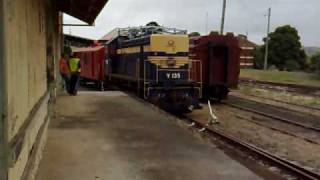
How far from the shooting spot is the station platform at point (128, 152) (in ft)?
27.3

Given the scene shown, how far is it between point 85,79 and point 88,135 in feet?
84.0

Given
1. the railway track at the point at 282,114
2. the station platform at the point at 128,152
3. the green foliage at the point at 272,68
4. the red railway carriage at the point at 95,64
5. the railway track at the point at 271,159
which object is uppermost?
the red railway carriage at the point at 95,64

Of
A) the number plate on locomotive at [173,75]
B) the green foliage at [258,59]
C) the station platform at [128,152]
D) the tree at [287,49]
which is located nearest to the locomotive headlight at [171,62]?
the number plate on locomotive at [173,75]

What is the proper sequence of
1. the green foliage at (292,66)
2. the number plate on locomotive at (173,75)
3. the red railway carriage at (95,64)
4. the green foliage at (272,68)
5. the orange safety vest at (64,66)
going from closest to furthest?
the number plate on locomotive at (173,75) → the orange safety vest at (64,66) → the red railway carriage at (95,64) → the green foliage at (292,66) → the green foliage at (272,68)

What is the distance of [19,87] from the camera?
17.4 ft

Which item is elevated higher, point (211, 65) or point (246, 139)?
point (211, 65)

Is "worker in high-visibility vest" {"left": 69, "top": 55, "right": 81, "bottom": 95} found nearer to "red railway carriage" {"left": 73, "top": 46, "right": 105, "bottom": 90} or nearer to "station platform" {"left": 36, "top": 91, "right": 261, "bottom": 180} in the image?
"station platform" {"left": 36, "top": 91, "right": 261, "bottom": 180}

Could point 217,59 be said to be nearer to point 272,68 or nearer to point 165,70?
point 165,70

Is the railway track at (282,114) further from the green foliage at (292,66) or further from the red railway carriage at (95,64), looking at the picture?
the green foliage at (292,66)

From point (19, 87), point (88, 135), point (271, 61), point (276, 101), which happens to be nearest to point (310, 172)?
point (88, 135)

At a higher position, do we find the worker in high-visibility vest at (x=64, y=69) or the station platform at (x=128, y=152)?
the worker in high-visibility vest at (x=64, y=69)

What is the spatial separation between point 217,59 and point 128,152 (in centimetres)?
1585

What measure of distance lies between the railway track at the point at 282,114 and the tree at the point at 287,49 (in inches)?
1755

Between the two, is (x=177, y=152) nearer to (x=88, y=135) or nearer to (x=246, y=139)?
(x=88, y=135)
